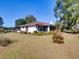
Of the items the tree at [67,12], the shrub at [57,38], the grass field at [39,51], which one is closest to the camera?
the grass field at [39,51]

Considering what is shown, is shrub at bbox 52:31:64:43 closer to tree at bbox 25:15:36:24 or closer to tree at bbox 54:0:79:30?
tree at bbox 54:0:79:30

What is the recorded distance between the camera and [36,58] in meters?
12.0

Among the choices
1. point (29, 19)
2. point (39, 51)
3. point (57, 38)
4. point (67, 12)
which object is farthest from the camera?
point (29, 19)

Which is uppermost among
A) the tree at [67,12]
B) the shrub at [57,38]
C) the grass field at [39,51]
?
the tree at [67,12]

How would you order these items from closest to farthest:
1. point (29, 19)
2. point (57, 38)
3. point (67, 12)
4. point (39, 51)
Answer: point (39, 51), point (57, 38), point (67, 12), point (29, 19)

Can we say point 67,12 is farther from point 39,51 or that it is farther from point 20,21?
point 20,21

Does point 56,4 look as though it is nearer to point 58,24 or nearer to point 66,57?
point 58,24

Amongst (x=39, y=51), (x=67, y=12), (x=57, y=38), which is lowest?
(x=39, y=51)

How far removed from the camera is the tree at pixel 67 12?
36.9m

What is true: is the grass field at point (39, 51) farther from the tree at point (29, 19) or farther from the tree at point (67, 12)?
the tree at point (29, 19)

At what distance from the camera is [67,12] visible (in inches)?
1588

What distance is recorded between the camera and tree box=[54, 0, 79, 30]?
36912 millimetres

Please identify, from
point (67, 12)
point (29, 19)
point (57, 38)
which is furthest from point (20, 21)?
point (57, 38)

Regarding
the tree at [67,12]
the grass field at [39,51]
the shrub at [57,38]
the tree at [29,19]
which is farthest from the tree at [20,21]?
the grass field at [39,51]
